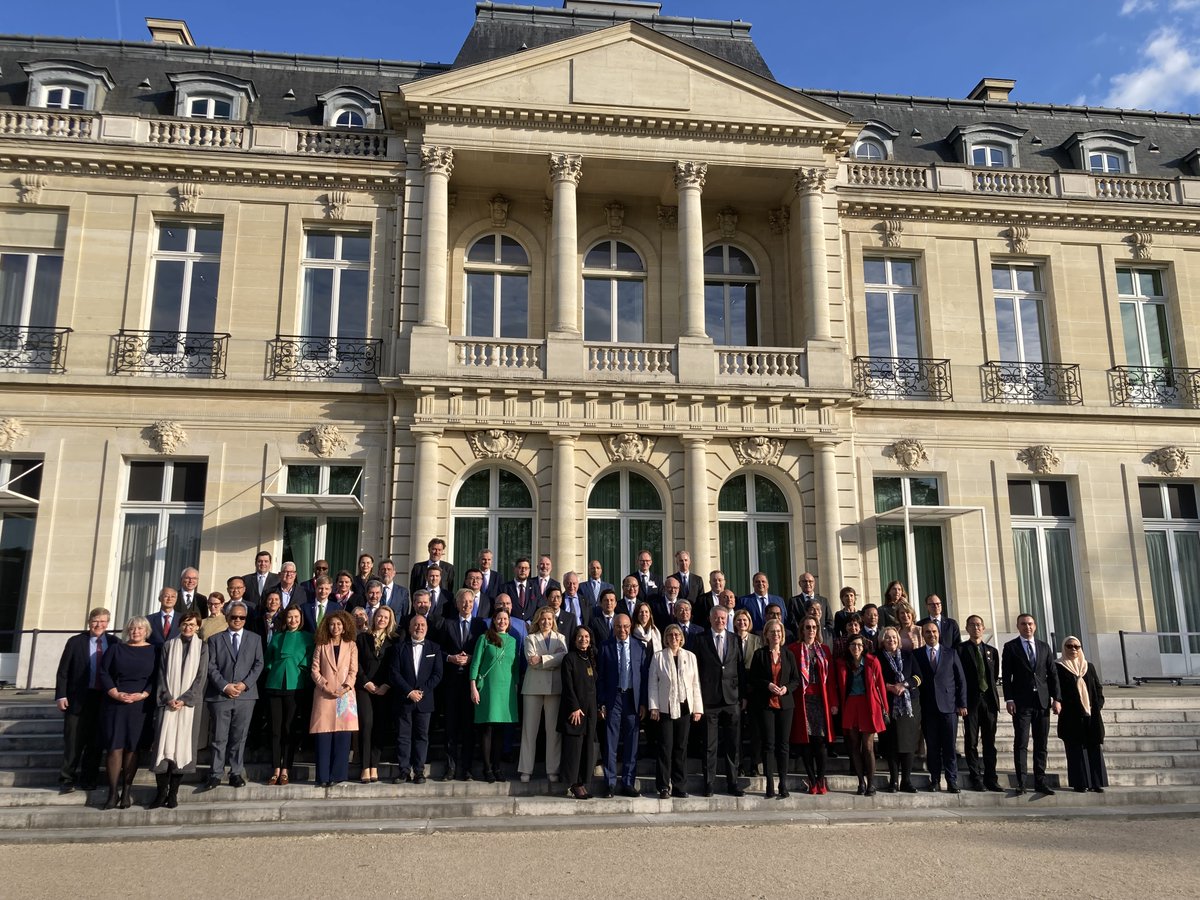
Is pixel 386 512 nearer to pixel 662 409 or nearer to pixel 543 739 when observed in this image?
pixel 662 409

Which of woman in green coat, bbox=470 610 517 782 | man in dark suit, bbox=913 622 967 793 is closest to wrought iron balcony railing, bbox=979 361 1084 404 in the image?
man in dark suit, bbox=913 622 967 793

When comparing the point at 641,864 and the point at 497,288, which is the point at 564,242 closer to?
the point at 497,288

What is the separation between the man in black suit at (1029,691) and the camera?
8.90m

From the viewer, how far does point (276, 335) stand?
15.4 meters

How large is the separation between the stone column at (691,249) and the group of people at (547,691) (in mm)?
7046

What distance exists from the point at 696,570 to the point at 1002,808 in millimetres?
6595

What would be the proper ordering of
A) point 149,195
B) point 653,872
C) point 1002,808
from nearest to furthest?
point 653,872, point 1002,808, point 149,195

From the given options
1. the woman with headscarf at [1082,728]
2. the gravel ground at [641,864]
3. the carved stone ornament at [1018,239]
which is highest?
the carved stone ornament at [1018,239]

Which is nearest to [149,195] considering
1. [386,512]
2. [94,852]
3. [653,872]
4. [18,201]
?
[18,201]

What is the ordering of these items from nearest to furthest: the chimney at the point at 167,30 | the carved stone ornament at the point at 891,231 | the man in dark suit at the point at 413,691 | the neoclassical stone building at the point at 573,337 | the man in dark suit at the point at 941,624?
the man in dark suit at the point at 413,691 → the man in dark suit at the point at 941,624 → the neoclassical stone building at the point at 573,337 → the carved stone ornament at the point at 891,231 → the chimney at the point at 167,30

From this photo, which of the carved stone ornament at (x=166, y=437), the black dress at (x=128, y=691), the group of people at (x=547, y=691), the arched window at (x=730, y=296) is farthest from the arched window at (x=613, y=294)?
the black dress at (x=128, y=691)

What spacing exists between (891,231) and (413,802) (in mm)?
13561

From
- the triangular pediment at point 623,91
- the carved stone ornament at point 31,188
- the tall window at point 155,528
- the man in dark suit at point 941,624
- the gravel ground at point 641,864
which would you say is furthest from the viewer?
the triangular pediment at point 623,91

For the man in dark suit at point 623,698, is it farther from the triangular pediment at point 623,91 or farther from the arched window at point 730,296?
the triangular pediment at point 623,91
